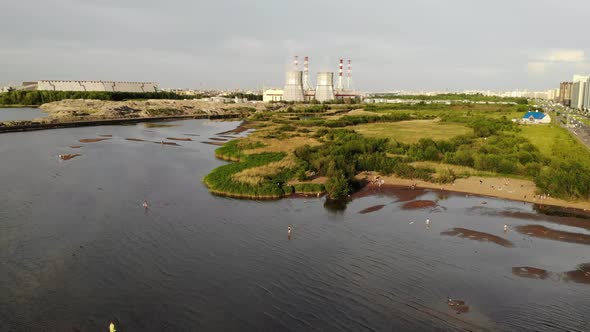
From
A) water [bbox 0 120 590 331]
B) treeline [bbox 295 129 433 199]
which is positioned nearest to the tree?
treeline [bbox 295 129 433 199]

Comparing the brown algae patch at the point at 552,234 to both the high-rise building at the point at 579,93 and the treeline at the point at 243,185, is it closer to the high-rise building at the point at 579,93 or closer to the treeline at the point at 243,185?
the treeline at the point at 243,185

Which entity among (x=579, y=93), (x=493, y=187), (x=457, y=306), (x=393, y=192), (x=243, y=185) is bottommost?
(x=457, y=306)

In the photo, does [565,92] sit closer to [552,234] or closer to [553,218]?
[553,218]

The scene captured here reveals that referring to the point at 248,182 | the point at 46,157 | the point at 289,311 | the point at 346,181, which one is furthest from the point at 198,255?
the point at 46,157

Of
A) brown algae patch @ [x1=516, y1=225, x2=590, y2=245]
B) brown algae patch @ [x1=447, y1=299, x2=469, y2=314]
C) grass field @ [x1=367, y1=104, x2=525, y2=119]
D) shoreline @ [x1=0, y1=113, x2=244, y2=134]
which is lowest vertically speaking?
brown algae patch @ [x1=447, y1=299, x2=469, y2=314]

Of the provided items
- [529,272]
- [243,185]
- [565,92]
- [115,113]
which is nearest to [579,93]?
[565,92]

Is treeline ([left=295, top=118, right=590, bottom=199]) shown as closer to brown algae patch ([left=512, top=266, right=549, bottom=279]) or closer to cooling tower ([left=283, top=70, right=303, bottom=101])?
brown algae patch ([left=512, top=266, right=549, bottom=279])
